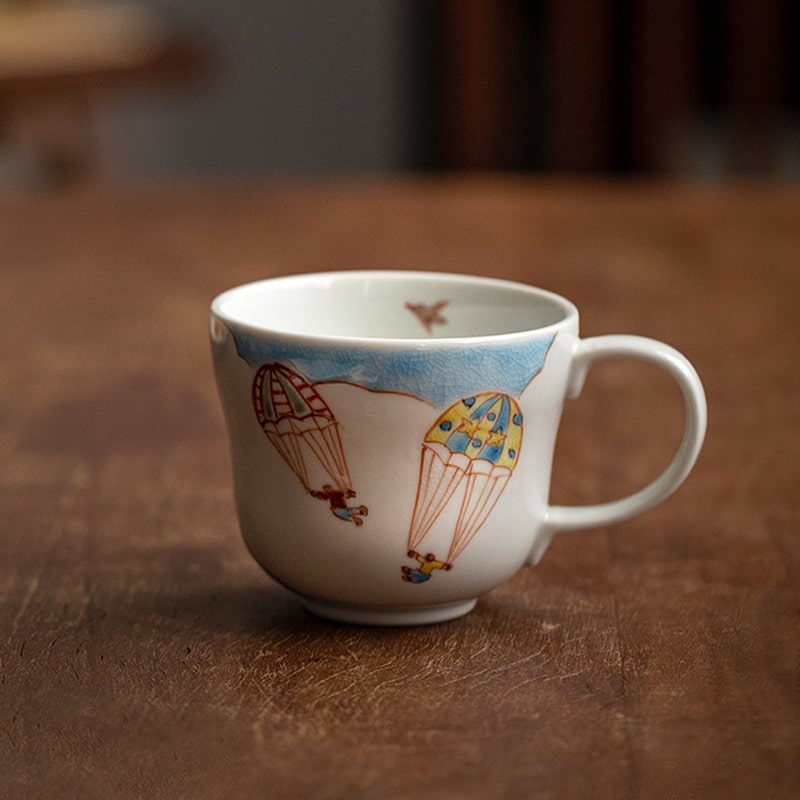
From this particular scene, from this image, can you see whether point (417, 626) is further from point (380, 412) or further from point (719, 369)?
point (719, 369)

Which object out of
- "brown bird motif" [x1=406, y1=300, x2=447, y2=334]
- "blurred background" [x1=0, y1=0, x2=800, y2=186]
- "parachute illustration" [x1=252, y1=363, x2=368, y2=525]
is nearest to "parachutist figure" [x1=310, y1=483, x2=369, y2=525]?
"parachute illustration" [x1=252, y1=363, x2=368, y2=525]

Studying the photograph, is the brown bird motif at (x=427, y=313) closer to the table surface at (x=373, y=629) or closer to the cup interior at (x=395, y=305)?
the cup interior at (x=395, y=305)

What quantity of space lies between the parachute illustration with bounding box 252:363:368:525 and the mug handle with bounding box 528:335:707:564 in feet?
0.25

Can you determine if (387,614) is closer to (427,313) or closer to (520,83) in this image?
(427,313)

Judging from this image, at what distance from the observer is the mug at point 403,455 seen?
41 cm

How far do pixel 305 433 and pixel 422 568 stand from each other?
2.3 inches

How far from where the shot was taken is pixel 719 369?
78 centimetres

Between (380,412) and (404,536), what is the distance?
44 millimetres

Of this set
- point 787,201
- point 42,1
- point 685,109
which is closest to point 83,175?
point 42,1

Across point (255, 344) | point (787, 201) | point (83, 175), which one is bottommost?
point (83, 175)

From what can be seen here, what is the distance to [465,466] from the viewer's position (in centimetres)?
42

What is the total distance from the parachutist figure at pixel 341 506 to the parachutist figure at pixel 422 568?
0.02 m

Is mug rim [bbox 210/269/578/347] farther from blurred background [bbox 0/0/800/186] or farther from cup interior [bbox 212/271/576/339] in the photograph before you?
blurred background [bbox 0/0/800/186]

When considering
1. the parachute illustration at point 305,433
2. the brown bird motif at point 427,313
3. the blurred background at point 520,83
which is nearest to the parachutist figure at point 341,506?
the parachute illustration at point 305,433
